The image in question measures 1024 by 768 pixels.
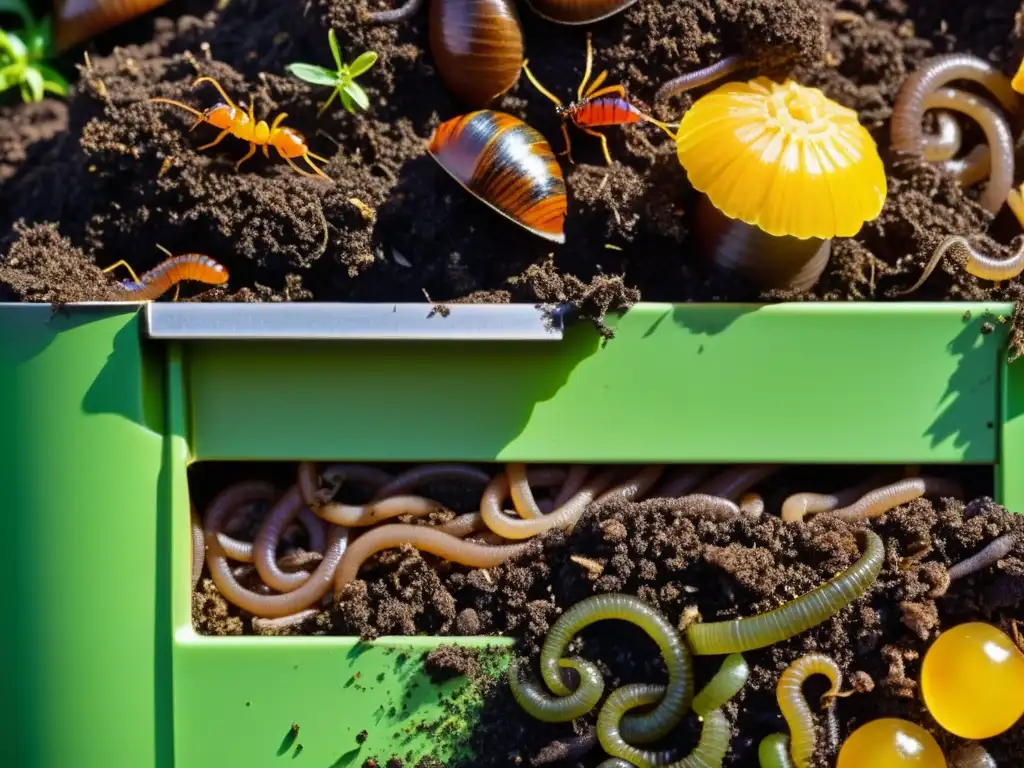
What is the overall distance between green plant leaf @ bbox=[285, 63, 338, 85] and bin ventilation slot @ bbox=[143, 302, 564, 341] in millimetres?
638

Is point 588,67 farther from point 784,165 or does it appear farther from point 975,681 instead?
point 975,681

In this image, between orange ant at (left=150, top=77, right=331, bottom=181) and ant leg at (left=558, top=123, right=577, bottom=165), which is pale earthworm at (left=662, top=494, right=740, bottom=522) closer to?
ant leg at (left=558, top=123, right=577, bottom=165)

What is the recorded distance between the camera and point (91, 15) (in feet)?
9.65

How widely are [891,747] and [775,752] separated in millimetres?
266

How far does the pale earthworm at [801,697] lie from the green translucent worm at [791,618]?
82 mm

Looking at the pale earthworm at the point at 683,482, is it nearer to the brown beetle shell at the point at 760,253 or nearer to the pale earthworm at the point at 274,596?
the brown beetle shell at the point at 760,253

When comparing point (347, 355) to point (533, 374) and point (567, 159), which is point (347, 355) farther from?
point (567, 159)

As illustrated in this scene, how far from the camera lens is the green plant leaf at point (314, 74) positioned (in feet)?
8.63

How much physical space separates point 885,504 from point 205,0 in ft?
8.24

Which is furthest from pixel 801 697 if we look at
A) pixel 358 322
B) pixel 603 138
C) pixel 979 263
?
pixel 603 138

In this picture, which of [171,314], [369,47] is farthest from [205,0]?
A: [171,314]

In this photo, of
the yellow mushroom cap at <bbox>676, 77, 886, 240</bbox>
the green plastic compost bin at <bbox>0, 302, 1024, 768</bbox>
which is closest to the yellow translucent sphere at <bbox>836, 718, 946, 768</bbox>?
the green plastic compost bin at <bbox>0, 302, 1024, 768</bbox>

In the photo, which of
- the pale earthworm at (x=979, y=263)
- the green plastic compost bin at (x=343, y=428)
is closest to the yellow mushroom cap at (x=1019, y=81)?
the pale earthworm at (x=979, y=263)

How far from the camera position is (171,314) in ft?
8.11
